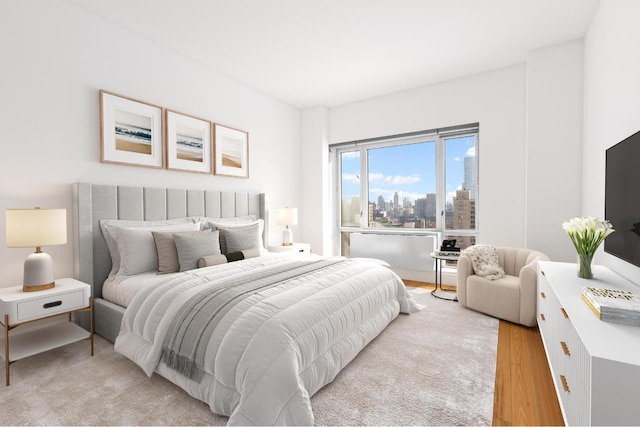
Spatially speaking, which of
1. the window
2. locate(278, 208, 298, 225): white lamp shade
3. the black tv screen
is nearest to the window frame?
the window

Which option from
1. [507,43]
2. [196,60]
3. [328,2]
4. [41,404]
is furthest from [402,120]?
[41,404]

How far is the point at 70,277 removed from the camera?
2674mm

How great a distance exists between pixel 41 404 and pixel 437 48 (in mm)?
4433

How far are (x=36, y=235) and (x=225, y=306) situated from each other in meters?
1.49

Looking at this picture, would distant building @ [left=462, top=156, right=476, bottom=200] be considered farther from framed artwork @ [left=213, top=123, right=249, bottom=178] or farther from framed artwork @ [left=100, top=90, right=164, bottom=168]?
framed artwork @ [left=100, top=90, right=164, bottom=168]

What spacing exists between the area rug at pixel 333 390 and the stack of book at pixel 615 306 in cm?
79

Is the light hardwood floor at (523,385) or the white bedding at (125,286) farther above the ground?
the white bedding at (125,286)

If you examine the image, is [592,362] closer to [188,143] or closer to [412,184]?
[188,143]

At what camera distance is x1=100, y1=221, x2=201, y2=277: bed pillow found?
269 cm

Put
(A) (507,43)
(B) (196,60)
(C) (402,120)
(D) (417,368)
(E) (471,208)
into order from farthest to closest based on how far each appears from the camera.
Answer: (C) (402,120) < (E) (471,208) < (B) (196,60) < (A) (507,43) < (D) (417,368)

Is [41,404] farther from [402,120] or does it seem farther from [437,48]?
[402,120]

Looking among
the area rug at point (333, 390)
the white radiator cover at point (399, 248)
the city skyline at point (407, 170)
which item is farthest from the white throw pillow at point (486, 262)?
the city skyline at point (407, 170)

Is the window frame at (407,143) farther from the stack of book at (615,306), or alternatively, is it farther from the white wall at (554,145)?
the stack of book at (615,306)

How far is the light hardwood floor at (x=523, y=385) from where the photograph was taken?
164 centimetres
